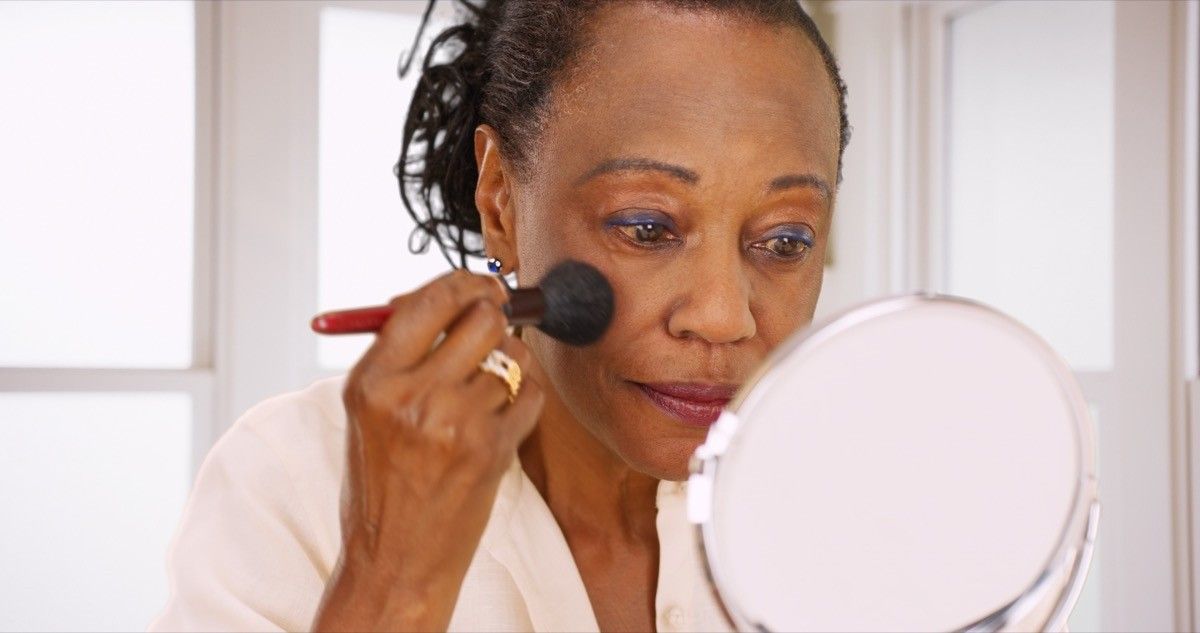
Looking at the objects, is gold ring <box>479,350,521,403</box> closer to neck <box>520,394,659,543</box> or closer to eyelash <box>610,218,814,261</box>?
eyelash <box>610,218,814,261</box>

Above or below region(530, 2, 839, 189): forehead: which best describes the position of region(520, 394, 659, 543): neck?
below

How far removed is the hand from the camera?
1.53ft

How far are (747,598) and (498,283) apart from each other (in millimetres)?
172

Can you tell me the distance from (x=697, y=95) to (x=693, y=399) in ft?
0.57

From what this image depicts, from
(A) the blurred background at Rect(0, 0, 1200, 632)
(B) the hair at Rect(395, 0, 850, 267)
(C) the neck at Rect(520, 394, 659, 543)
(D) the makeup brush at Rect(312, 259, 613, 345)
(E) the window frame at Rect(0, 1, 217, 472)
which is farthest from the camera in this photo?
(E) the window frame at Rect(0, 1, 217, 472)

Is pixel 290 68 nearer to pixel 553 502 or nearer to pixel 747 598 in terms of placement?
pixel 553 502

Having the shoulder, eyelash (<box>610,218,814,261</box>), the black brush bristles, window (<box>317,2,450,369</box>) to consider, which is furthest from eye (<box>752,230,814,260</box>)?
window (<box>317,2,450,369</box>)

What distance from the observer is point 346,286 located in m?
1.78

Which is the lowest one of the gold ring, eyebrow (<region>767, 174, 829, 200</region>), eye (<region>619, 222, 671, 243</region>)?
the gold ring

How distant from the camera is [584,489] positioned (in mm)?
876

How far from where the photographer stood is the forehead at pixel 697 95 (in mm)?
640

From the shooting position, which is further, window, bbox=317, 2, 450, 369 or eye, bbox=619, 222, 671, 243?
window, bbox=317, 2, 450, 369

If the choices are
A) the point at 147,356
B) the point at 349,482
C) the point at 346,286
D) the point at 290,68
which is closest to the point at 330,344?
the point at 346,286

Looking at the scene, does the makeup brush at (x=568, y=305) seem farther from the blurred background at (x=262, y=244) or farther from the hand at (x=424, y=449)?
the blurred background at (x=262, y=244)
